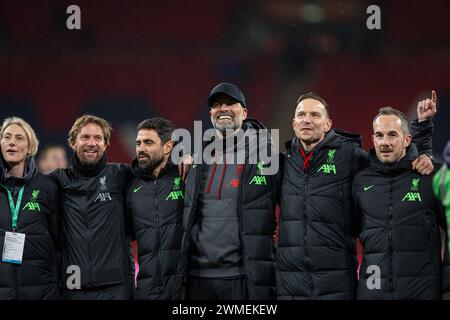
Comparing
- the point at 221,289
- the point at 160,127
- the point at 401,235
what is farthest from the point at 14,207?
the point at 401,235

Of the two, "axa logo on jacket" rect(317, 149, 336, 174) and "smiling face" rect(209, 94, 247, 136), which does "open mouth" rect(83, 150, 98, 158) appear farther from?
"axa logo on jacket" rect(317, 149, 336, 174)

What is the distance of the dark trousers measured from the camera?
118 inches

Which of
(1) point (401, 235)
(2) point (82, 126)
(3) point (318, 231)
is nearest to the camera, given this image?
(1) point (401, 235)

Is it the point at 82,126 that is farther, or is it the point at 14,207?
the point at 82,126

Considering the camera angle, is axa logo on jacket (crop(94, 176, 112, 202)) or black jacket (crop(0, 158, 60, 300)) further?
axa logo on jacket (crop(94, 176, 112, 202))

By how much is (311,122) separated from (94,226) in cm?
120

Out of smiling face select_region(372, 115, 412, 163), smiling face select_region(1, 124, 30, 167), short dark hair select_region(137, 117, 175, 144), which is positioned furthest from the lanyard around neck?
smiling face select_region(372, 115, 412, 163)

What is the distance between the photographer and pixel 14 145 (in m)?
3.19

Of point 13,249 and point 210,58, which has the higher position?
point 210,58

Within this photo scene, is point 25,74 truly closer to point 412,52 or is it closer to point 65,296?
point 412,52

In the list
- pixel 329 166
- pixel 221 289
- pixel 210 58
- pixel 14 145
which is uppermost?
pixel 210 58

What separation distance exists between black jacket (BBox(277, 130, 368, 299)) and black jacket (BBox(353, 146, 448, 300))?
0.09 meters

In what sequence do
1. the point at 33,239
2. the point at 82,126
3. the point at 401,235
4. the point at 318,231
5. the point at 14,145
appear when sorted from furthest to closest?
the point at 82,126 → the point at 14,145 → the point at 33,239 → the point at 318,231 → the point at 401,235

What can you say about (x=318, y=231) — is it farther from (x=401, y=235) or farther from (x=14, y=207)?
(x=14, y=207)
